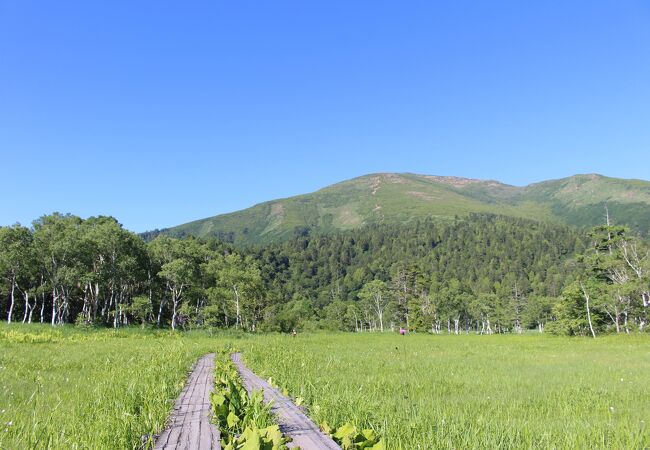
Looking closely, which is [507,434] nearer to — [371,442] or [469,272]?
[371,442]

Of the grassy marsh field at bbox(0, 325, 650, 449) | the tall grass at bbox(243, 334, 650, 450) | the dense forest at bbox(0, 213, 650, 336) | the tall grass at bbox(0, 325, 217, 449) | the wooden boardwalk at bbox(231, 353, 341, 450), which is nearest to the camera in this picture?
the wooden boardwalk at bbox(231, 353, 341, 450)

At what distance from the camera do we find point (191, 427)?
17.7 feet

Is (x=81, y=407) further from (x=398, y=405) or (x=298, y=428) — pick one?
(x=398, y=405)

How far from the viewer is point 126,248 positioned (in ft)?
220

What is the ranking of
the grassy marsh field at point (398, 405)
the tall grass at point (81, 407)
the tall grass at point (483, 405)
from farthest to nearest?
the tall grass at point (483, 405)
the grassy marsh field at point (398, 405)
the tall grass at point (81, 407)

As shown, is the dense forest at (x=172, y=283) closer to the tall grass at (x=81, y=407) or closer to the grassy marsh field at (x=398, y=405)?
the grassy marsh field at (x=398, y=405)

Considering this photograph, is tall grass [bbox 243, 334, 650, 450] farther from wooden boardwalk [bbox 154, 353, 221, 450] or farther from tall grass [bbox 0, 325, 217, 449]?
tall grass [bbox 0, 325, 217, 449]

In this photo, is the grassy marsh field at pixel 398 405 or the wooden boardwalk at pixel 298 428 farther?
the grassy marsh field at pixel 398 405

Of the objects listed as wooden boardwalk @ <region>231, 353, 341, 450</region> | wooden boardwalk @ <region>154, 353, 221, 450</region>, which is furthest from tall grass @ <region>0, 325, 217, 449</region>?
wooden boardwalk @ <region>231, 353, 341, 450</region>

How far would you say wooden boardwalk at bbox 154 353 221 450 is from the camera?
4625mm

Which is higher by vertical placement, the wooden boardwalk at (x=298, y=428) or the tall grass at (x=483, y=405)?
the wooden boardwalk at (x=298, y=428)

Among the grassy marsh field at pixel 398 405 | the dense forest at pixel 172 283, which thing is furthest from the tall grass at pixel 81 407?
the dense forest at pixel 172 283

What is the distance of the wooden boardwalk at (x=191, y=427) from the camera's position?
4.62 metres

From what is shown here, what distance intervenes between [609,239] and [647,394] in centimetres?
6122
